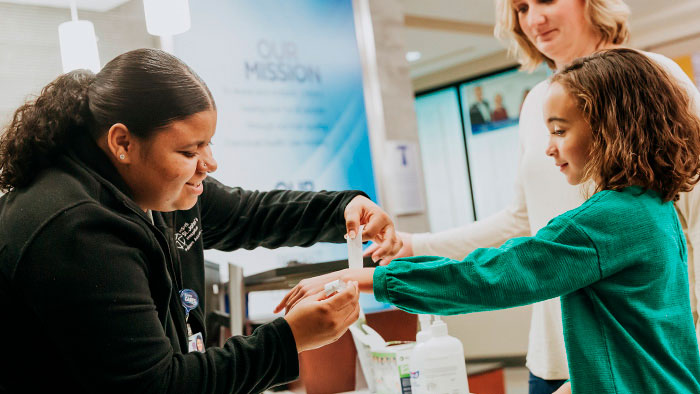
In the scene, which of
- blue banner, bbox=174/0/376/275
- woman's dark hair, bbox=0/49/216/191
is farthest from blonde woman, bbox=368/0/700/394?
blue banner, bbox=174/0/376/275

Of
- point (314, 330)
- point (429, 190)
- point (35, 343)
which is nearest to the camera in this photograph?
point (35, 343)

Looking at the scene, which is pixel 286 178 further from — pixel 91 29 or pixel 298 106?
pixel 91 29

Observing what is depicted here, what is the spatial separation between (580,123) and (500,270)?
15.6 inches

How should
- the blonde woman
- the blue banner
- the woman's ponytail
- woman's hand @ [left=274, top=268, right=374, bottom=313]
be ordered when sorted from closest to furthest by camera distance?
the woman's ponytail
woman's hand @ [left=274, top=268, right=374, bottom=313]
the blonde woman
the blue banner

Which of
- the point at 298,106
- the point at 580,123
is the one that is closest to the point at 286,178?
the point at 298,106

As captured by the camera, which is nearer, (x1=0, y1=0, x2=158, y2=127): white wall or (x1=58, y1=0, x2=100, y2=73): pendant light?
(x1=58, y1=0, x2=100, y2=73): pendant light

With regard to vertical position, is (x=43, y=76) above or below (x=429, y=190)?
above

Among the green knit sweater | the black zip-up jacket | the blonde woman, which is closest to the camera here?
the black zip-up jacket

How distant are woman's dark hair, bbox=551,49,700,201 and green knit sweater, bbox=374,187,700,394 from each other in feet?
0.23

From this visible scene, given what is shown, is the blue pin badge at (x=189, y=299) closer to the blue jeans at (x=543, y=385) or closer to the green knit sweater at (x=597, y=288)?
the green knit sweater at (x=597, y=288)

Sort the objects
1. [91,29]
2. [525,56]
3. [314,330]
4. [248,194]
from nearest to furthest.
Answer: [314,330], [248,194], [525,56], [91,29]

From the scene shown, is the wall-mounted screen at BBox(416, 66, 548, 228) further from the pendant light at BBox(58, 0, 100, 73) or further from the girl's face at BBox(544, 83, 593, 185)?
the girl's face at BBox(544, 83, 593, 185)

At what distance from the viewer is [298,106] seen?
3434 millimetres

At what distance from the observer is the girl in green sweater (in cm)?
133
